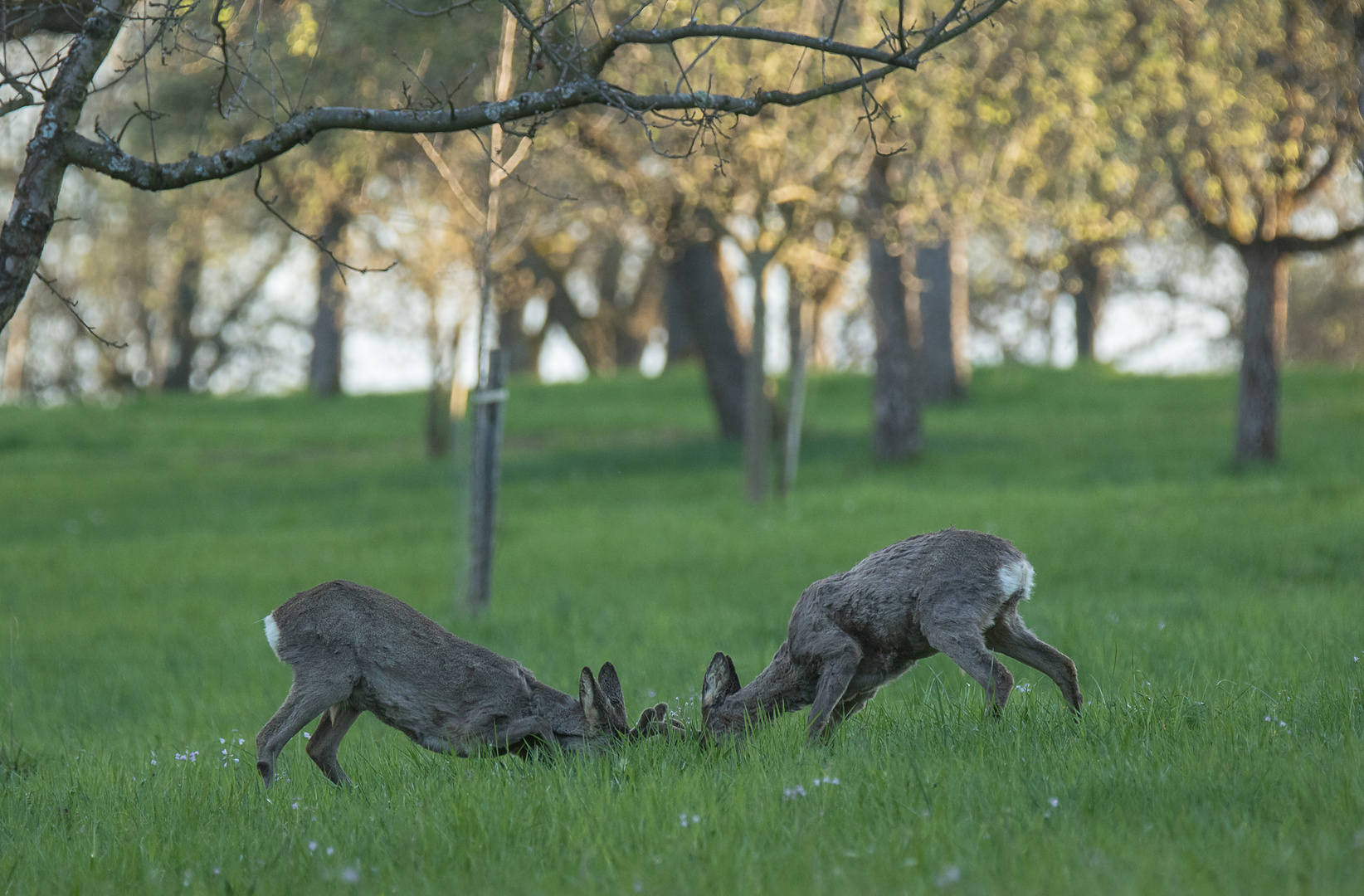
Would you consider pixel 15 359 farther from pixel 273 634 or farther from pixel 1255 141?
pixel 273 634

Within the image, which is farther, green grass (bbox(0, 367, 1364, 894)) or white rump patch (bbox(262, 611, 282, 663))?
white rump patch (bbox(262, 611, 282, 663))

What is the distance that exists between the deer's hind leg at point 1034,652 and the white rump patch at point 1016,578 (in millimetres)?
151

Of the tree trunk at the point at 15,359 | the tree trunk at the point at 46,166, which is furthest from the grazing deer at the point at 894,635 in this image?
the tree trunk at the point at 15,359

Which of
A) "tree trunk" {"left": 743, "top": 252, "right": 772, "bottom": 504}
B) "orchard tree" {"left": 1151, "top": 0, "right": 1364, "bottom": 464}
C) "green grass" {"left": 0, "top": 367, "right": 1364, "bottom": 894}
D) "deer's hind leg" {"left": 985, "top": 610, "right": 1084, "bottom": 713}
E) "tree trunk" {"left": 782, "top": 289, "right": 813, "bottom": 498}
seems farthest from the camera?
"tree trunk" {"left": 782, "top": 289, "right": 813, "bottom": 498}

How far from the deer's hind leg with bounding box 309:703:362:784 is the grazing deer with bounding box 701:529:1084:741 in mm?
1652

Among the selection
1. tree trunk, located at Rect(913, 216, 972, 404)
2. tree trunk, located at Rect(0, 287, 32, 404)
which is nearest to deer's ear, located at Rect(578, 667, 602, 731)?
tree trunk, located at Rect(913, 216, 972, 404)

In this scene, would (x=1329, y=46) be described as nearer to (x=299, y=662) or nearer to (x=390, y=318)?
(x=299, y=662)

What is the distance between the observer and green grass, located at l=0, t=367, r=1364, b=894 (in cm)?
419

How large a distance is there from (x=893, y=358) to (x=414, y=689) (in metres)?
14.2

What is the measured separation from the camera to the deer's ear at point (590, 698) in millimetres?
5652

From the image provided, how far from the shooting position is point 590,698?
5680 mm

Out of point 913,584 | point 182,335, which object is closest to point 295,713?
point 913,584

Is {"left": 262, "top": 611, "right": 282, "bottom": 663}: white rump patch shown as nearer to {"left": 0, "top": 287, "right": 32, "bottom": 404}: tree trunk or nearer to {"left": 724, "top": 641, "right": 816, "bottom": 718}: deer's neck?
{"left": 724, "top": 641, "right": 816, "bottom": 718}: deer's neck

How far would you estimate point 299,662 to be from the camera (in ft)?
18.7
